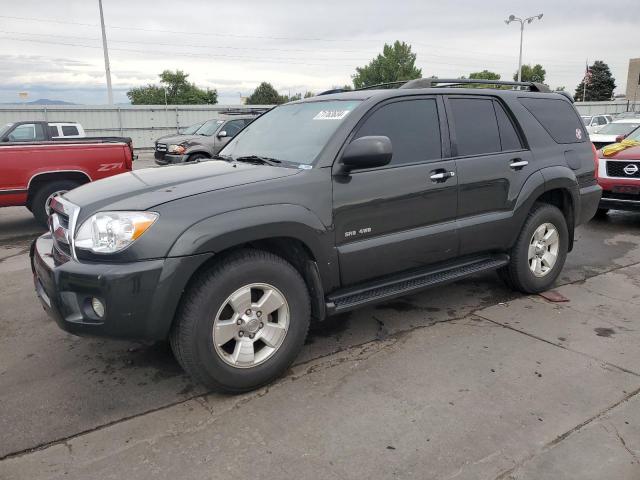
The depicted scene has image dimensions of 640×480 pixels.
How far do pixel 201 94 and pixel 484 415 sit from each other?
8722cm

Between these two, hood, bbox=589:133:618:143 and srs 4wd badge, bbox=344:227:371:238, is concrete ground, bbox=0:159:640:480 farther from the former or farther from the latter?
hood, bbox=589:133:618:143

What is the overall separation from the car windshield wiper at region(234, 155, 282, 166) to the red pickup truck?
4.66 metres

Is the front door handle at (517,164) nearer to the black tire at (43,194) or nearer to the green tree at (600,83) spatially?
the black tire at (43,194)

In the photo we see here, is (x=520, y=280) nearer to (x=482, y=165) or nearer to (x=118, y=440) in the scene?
(x=482, y=165)

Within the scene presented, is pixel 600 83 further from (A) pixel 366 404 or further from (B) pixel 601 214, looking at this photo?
Answer: (A) pixel 366 404

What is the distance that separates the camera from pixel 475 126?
13.8 feet

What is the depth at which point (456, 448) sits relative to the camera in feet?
8.46

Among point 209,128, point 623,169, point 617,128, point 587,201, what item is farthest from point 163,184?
point 617,128

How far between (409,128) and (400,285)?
114 cm

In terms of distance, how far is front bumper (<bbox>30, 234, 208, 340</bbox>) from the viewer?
8.76 ft

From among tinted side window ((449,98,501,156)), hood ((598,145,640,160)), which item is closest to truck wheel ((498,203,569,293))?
tinted side window ((449,98,501,156))

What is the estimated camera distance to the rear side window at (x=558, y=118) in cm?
468

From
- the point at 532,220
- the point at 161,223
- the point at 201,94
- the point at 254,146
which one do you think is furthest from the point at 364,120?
the point at 201,94

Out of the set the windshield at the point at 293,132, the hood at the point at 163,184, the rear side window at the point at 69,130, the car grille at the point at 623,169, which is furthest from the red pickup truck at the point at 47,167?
the car grille at the point at 623,169
